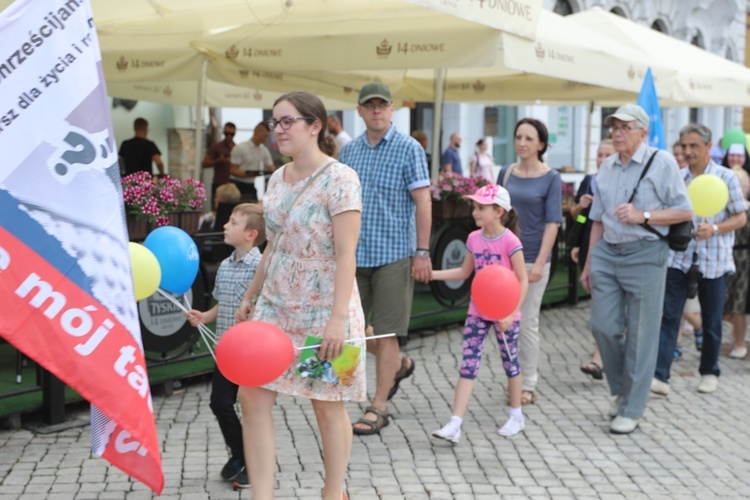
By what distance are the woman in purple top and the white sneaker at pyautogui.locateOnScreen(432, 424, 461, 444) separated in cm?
117

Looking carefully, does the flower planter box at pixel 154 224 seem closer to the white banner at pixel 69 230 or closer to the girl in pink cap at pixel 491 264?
the girl in pink cap at pixel 491 264

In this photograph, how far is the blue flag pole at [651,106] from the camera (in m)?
8.23

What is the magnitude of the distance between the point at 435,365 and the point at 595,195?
2.14 meters

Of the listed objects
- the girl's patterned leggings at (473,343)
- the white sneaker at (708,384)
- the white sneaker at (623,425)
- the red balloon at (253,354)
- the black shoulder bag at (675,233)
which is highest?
the black shoulder bag at (675,233)

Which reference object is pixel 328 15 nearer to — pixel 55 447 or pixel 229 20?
pixel 229 20

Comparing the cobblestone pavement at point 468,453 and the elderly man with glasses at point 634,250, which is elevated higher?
the elderly man with glasses at point 634,250

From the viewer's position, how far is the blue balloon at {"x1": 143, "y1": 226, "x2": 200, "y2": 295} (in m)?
4.78

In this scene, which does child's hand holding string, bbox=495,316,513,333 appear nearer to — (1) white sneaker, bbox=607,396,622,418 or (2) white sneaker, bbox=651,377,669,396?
(1) white sneaker, bbox=607,396,622,418

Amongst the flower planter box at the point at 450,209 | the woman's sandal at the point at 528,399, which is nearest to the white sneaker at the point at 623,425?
the woman's sandal at the point at 528,399

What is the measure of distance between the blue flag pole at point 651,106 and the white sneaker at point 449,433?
3.61 m

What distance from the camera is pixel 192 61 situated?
32.5 ft

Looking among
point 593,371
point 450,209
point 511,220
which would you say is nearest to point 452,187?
point 450,209

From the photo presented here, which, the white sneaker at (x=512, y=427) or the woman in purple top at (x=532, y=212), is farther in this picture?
the woman in purple top at (x=532, y=212)

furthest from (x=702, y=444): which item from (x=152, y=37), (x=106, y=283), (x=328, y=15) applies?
(x=152, y=37)
